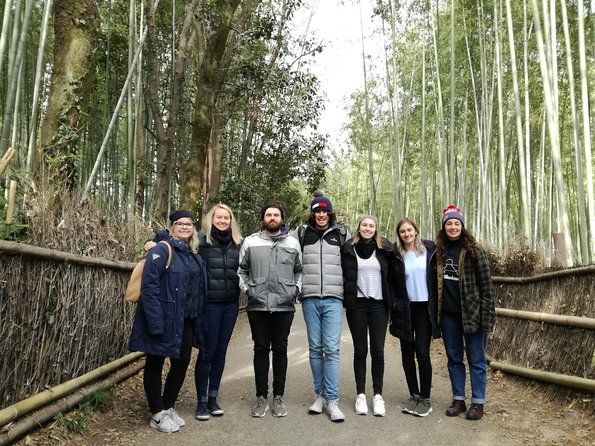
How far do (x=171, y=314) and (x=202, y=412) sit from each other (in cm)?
76

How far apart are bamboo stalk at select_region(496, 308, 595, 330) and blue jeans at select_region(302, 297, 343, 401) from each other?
1.63 m

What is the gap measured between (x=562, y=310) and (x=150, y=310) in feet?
9.96

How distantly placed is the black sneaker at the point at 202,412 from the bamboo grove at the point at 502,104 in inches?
137

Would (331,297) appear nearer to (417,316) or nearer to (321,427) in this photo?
(417,316)

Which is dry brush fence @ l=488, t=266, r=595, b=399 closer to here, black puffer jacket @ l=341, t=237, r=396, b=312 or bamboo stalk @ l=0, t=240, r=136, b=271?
black puffer jacket @ l=341, t=237, r=396, b=312

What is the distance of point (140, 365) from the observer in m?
4.30

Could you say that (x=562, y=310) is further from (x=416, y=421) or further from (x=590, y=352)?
(x=416, y=421)

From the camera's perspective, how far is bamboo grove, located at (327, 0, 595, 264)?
17.3 ft

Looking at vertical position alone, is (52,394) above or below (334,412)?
above

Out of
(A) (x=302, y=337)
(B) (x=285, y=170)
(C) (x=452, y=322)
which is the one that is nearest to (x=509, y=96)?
(B) (x=285, y=170)

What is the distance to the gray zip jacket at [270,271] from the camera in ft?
10.8

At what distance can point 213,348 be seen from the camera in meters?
3.39

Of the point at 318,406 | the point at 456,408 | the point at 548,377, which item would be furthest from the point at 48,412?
the point at 548,377

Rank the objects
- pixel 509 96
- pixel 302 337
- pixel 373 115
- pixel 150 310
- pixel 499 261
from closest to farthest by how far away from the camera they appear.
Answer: pixel 150 310, pixel 499 261, pixel 302 337, pixel 509 96, pixel 373 115
